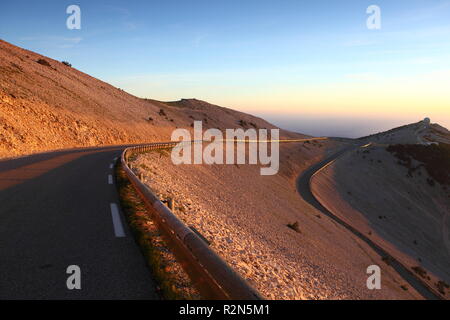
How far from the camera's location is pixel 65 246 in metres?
5.39

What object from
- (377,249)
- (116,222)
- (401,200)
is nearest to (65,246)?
(116,222)

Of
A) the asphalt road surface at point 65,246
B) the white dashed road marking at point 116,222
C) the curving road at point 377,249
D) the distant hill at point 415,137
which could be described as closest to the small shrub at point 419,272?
the curving road at point 377,249

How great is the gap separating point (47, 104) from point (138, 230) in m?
36.8

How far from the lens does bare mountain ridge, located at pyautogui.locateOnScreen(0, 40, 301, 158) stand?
87.8 feet

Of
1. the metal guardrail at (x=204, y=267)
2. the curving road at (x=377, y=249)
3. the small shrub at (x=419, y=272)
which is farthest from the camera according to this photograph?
the small shrub at (x=419, y=272)

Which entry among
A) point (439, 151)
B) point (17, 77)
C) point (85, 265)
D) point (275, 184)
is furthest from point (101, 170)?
point (439, 151)

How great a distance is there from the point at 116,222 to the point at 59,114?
34.3m

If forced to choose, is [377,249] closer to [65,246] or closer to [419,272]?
[419,272]

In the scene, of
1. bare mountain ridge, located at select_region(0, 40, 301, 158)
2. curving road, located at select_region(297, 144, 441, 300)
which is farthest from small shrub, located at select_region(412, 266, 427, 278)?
bare mountain ridge, located at select_region(0, 40, 301, 158)

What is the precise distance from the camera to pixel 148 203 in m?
7.84

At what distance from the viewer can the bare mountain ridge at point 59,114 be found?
2677cm

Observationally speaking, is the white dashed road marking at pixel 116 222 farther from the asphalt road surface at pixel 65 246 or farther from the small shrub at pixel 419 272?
the small shrub at pixel 419 272

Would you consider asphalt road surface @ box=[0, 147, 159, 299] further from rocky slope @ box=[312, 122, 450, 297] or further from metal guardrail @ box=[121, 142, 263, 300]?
rocky slope @ box=[312, 122, 450, 297]
